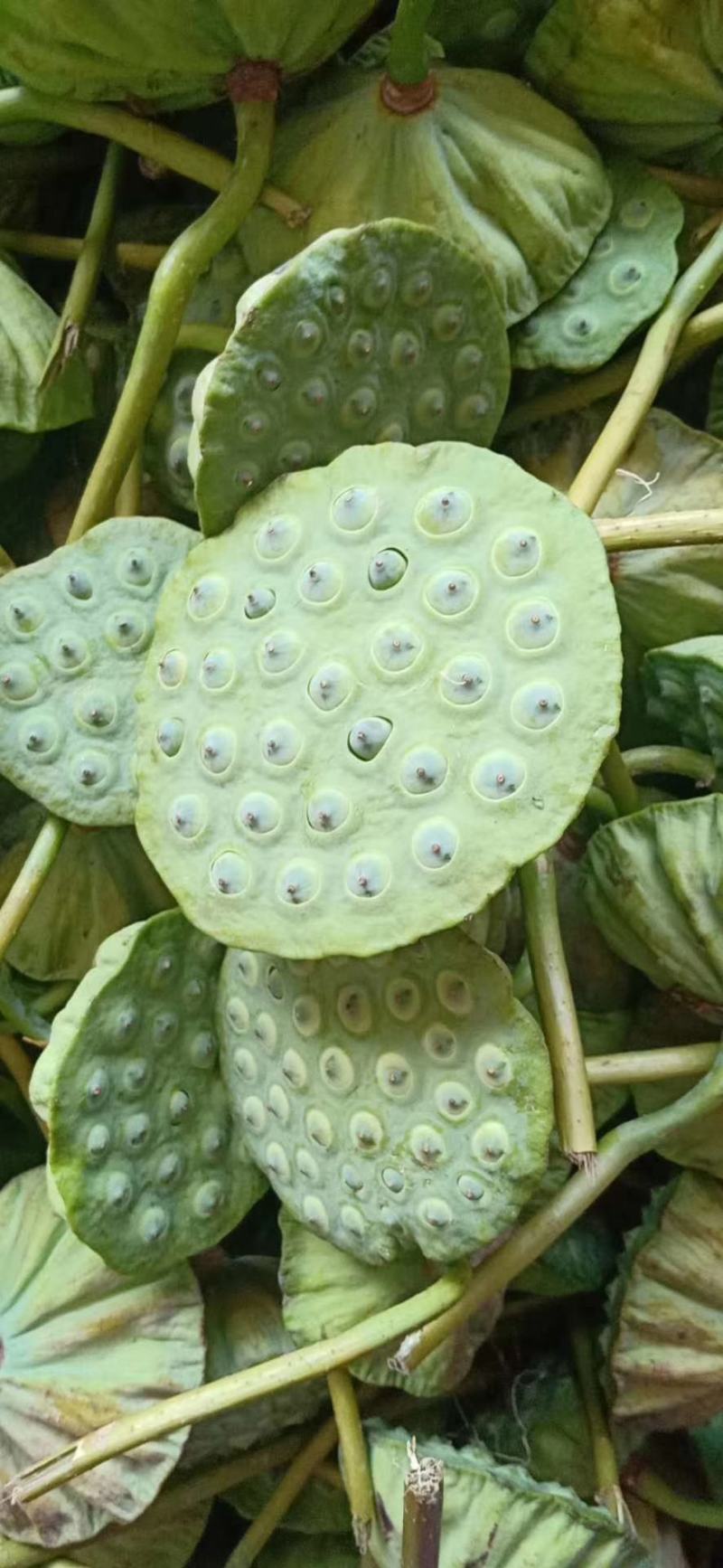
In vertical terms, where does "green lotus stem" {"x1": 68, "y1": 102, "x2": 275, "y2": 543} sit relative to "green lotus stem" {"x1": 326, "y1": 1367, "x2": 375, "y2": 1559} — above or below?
above

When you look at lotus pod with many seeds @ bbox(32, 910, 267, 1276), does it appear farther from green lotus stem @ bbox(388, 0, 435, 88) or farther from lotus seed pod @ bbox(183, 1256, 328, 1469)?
green lotus stem @ bbox(388, 0, 435, 88)

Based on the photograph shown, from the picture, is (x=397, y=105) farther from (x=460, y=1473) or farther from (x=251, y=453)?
(x=460, y=1473)

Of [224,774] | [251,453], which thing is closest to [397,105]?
[251,453]

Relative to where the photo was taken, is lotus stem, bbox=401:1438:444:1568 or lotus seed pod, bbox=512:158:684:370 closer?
lotus stem, bbox=401:1438:444:1568

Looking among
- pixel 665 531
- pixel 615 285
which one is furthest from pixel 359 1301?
pixel 615 285

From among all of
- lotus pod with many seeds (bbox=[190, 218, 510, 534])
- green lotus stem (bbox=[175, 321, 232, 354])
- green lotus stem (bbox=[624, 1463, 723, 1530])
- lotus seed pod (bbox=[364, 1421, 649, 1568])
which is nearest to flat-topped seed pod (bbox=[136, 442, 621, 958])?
lotus pod with many seeds (bbox=[190, 218, 510, 534])

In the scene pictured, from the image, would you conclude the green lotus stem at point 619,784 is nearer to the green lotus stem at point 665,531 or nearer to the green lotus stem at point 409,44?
the green lotus stem at point 665,531
